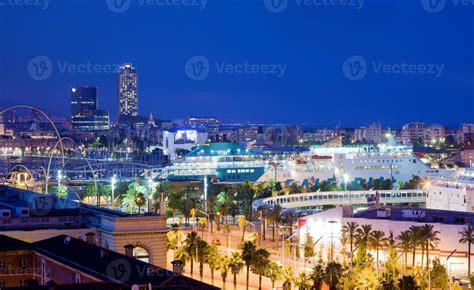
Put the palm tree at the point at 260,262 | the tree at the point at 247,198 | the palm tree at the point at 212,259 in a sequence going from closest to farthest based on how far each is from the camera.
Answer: the palm tree at the point at 260,262 < the palm tree at the point at 212,259 < the tree at the point at 247,198

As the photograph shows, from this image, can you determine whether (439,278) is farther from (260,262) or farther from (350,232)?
(350,232)

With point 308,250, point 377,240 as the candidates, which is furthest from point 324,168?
point 377,240

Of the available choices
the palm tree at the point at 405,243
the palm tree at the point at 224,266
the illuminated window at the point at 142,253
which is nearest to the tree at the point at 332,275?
the palm tree at the point at 224,266

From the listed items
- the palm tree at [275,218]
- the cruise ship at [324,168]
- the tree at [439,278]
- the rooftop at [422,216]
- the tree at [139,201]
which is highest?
the cruise ship at [324,168]

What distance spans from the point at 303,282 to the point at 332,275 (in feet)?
4.91

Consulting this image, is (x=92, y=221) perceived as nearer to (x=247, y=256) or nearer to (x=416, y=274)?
(x=247, y=256)

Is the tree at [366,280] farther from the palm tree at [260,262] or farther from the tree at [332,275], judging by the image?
the palm tree at [260,262]

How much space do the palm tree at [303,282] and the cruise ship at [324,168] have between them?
180 ft

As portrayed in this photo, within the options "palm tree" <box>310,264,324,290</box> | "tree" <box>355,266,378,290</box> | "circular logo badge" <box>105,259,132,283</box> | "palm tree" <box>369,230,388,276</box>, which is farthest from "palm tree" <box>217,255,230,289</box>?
"circular logo badge" <box>105,259,132,283</box>

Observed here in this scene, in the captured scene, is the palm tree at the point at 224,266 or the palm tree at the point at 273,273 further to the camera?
the palm tree at the point at 224,266

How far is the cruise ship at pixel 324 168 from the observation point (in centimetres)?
9712

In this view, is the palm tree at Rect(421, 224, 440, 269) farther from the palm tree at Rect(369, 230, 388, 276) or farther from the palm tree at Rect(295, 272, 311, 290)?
the palm tree at Rect(295, 272, 311, 290)

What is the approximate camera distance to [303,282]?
37.1 metres

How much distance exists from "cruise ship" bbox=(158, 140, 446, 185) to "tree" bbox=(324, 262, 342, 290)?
5613cm
